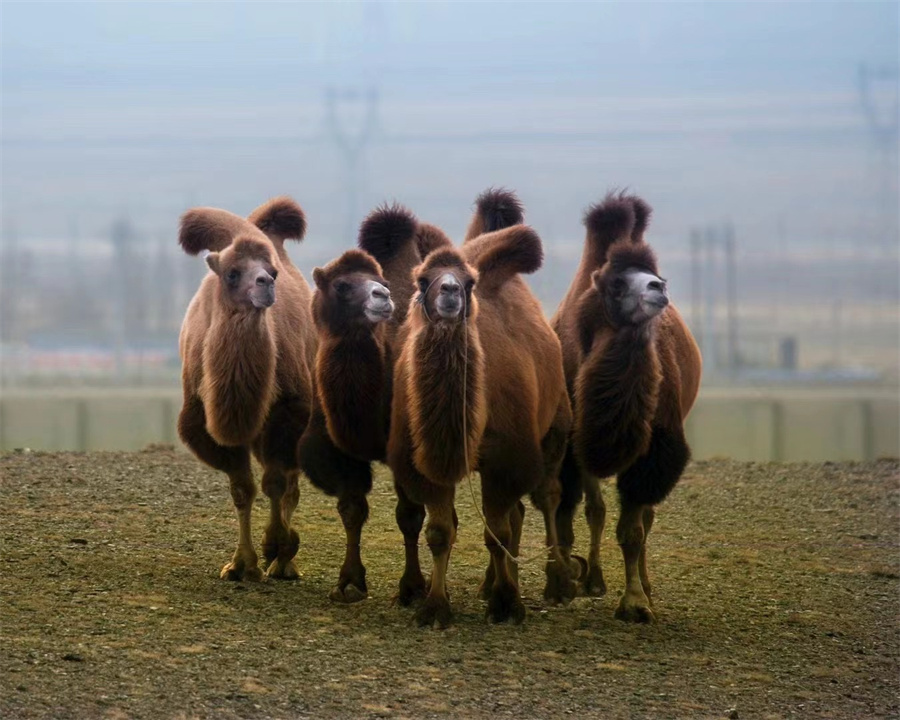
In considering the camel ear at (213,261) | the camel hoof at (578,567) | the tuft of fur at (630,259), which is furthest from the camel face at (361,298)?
the camel hoof at (578,567)

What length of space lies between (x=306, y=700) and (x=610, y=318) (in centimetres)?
347

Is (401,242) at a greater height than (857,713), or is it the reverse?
(401,242)

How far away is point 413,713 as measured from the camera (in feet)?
26.7

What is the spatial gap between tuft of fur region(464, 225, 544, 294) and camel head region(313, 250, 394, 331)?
0.67m

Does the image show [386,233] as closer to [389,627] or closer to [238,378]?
[238,378]

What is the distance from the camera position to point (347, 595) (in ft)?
34.4

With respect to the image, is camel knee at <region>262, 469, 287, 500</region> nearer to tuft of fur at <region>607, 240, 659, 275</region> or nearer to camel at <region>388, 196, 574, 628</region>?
camel at <region>388, 196, 574, 628</region>

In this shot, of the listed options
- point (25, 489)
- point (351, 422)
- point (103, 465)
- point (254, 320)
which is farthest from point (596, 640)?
point (103, 465)

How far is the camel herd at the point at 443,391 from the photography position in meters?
9.66

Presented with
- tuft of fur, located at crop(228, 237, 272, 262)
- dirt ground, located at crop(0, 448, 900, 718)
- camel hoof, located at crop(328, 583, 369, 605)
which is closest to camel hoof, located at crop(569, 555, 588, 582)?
dirt ground, located at crop(0, 448, 900, 718)

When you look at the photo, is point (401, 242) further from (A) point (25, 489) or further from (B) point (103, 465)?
(B) point (103, 465)

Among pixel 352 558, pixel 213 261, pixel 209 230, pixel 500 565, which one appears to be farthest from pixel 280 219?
pixel 500 565

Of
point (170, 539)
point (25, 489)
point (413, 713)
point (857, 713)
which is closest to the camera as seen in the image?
point (413, 713)

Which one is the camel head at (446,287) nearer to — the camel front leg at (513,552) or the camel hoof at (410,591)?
the camel front leg at (513,552)
